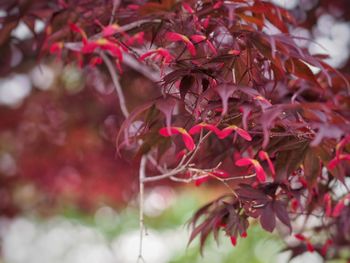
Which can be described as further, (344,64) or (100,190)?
(100,190)

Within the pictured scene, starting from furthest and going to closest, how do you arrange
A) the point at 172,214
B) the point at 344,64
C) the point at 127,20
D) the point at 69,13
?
the point at 172,214 < the point at 344,64 < the point at 69,13 < the point at 127,20

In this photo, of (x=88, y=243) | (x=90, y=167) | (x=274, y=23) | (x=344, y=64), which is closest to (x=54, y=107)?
(x=90, y=167)

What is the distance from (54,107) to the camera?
3.09 m

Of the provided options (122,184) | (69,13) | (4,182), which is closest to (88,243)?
(4,182)

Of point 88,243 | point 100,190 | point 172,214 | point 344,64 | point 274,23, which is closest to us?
point 274,23

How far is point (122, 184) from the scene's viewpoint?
3336 millimetres

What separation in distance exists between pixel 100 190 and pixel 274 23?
9.12ft

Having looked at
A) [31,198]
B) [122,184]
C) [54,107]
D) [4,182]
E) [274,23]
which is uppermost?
[274,23]

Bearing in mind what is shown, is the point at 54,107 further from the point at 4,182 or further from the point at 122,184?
the point at 4,182

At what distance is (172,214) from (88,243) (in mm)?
1313

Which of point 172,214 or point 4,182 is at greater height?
point 4,182

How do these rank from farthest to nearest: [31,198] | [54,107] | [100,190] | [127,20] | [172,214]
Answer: [172,214] < [31,198] < [100,190] < [54,107] < [127,20]

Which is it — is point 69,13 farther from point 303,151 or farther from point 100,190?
point 100,190

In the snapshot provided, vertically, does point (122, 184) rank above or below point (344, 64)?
below
